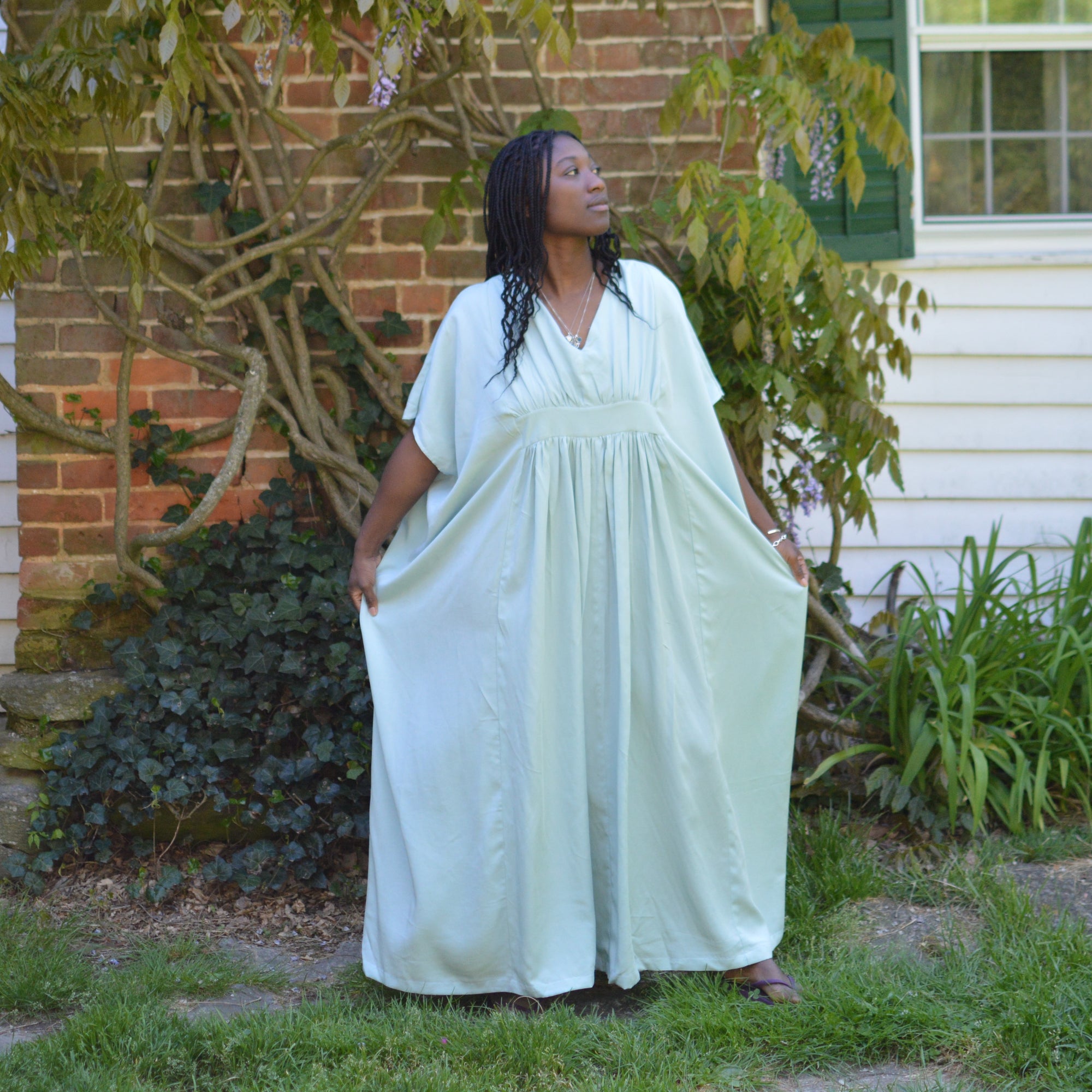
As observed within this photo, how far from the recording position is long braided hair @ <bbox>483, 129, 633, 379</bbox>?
2.50m

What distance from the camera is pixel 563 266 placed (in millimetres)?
2562

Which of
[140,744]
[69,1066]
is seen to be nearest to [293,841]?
[140,744]

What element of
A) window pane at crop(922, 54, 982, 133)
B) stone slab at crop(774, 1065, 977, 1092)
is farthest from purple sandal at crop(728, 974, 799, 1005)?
window pane at crop(922, 54, 982, 133)

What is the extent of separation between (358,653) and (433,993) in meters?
1.01

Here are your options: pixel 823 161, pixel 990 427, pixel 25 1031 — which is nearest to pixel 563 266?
pixel 823 161

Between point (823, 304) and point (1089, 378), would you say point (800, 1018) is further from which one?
point (1089, 378)

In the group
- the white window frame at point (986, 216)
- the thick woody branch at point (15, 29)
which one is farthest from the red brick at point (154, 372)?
the white window frame at point (986, 216)

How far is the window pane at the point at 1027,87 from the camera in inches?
168

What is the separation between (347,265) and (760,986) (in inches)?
92.8

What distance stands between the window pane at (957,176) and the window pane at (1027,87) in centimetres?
13

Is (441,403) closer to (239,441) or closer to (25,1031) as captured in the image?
(239,441)

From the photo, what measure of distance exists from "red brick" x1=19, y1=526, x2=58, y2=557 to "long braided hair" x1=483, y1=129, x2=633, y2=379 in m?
1.77

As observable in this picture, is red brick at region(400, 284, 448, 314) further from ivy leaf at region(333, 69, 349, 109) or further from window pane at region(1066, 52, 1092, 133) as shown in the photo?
window pane at region(1066, 52, 1092, 133)

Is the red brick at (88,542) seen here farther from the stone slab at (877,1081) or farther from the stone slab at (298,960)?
the stone slab at (877,1081)
